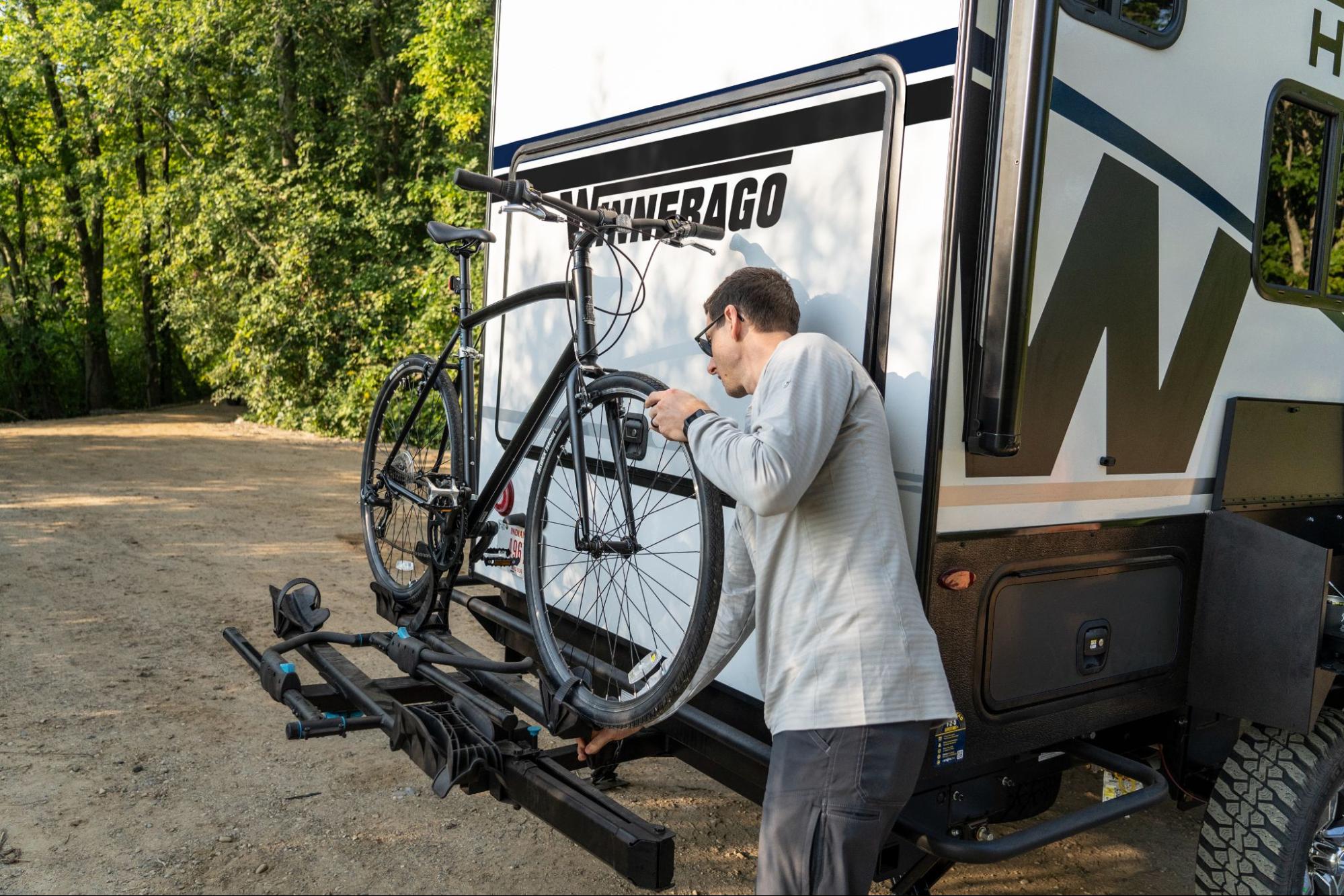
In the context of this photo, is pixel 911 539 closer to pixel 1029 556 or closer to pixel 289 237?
pixel 1029 556

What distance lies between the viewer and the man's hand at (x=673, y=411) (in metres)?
2.34

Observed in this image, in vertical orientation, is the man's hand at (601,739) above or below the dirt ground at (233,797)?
above

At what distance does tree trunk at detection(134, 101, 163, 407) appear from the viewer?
17625 millimetres

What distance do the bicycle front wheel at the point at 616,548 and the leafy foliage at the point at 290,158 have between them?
10.1 meters

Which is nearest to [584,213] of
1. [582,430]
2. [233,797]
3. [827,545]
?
[582,430]

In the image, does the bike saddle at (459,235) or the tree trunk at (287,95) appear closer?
the bike saddle at (459,235)

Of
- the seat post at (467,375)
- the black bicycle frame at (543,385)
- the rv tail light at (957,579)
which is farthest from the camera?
the seat post at (467,375)

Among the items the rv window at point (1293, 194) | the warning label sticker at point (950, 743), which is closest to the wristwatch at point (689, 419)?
the warning label sticker at point (950, 743)

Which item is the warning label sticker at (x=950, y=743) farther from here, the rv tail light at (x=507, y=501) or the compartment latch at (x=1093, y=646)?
the rv tail light at (x=507, y=501)

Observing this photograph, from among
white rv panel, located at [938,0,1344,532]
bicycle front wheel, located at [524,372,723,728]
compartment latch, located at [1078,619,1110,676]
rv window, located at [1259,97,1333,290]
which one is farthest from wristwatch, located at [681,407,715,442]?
rv window, located at [1259,97,1333,290]

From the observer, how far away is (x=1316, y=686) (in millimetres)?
2793

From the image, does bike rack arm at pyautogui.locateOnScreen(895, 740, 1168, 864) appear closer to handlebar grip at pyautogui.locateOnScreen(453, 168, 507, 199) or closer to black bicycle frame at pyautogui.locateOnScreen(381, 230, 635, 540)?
black bicycle frame at pyautogui.locateOnScreen(381, 230, 635, 540)

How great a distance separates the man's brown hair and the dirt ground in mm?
1911

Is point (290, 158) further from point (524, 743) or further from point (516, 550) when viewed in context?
point (524, 743)
